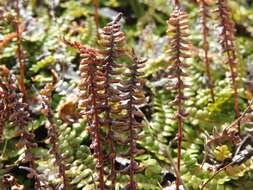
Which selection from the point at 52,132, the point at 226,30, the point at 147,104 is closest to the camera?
the point at 52,132

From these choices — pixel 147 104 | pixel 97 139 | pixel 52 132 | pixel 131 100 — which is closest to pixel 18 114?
pixel 52 132

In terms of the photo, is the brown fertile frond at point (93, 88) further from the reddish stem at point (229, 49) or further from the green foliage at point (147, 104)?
the reddish stem at point (229, 49)

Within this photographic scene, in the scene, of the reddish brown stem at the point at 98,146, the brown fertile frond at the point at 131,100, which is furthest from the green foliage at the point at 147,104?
the brown fertile frond at the point at 131,100

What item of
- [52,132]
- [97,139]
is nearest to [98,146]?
[97,139]

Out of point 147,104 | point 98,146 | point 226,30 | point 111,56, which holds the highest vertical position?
point 111,56

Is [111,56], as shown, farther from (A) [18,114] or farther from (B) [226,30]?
(B) [226,30]

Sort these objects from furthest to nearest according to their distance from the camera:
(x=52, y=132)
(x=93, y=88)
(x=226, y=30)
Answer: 1. (x=226, y=30)
2. (x=52, y=132)
3. (x=93, y=88)

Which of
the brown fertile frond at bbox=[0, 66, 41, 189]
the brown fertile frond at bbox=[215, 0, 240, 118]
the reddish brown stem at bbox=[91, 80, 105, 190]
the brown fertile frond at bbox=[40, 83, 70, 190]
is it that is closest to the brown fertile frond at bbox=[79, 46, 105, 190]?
the reddish brown stem at bbox=[91, 80, 105, 190]

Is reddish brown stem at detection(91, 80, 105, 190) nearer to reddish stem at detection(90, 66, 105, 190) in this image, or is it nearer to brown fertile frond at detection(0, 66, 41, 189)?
reddish stem at detection(90, 66, 105, 190)

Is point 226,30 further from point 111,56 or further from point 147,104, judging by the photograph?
point 111,56

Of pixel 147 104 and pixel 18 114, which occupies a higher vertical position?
pixel 18 114

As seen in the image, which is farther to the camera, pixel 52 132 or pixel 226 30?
pixel 226 30
